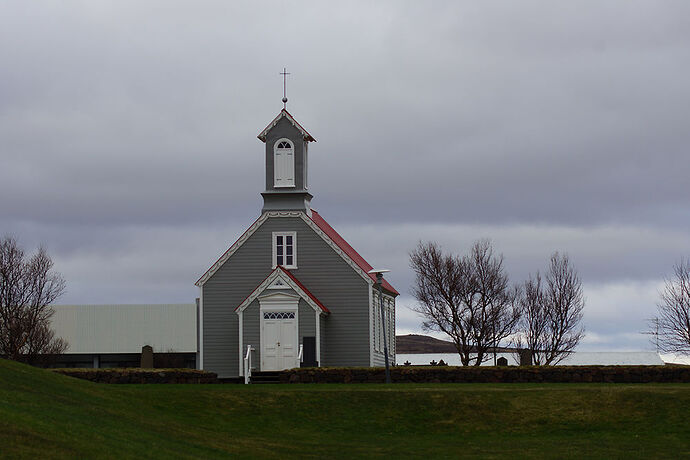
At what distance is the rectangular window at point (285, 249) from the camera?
5012 cm

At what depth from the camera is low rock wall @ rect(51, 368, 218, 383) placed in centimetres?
4009

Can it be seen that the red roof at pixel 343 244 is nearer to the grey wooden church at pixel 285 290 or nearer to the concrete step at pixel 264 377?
the grey wooden church at pixel 285 290

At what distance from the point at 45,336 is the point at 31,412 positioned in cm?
4206

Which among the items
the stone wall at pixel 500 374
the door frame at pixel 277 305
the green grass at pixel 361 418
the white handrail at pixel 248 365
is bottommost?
the green grass at pixel 361 418

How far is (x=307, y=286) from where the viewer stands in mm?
49812

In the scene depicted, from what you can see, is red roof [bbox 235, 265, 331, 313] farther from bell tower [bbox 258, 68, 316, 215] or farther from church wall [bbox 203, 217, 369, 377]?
bell tower [bbox 258, 68, 316, 215]

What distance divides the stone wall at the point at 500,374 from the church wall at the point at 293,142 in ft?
38.9

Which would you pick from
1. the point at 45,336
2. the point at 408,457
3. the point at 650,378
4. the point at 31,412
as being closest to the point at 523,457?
the point at 408,457

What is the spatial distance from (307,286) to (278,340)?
3.02 meters

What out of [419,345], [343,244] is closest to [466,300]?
[343,244]

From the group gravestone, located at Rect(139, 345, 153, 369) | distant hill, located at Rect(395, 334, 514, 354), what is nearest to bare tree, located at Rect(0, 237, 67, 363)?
gravestone, located at Rect(139, 345, 153, 369)

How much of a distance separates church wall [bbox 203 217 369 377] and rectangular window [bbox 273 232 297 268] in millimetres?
203

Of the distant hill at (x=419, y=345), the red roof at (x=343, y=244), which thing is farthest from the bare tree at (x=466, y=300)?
the distant hill at (x=419, y=345)

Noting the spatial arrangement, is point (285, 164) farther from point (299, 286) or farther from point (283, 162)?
point (299, 286)
